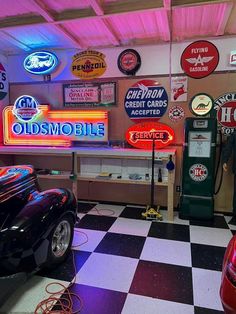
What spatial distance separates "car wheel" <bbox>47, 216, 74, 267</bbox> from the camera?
2.04 m

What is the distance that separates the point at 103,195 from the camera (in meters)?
4.06

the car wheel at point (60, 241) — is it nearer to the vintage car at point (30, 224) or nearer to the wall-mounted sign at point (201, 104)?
the vintage car at point (30, 224)

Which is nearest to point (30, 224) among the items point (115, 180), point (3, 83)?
point (115, 180)

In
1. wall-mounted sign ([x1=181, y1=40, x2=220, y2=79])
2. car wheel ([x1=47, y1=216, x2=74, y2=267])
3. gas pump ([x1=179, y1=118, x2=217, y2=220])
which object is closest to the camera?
car wheel ([x1=47, y1=216, x2=74, y2=267])

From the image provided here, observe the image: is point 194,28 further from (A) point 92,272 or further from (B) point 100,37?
(A) point 92,272

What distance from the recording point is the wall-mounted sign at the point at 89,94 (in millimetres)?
3818

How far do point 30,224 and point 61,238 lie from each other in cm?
58

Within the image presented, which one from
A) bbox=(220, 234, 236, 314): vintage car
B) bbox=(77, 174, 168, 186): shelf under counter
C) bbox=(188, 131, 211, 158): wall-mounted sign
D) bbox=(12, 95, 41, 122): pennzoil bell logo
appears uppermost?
bbox=(12, 95, 41, 122): pennzoil bell logo

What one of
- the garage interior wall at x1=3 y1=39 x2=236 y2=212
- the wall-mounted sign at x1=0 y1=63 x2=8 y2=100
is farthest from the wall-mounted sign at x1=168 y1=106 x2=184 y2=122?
the wall-mounted sign at x1=0 y1=63 x2=8 y2=100

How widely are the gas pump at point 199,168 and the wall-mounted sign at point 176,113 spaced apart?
1.13 ft

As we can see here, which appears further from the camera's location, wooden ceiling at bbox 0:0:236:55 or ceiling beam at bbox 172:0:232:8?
wooden ceiling at bbox 0:0:236:55

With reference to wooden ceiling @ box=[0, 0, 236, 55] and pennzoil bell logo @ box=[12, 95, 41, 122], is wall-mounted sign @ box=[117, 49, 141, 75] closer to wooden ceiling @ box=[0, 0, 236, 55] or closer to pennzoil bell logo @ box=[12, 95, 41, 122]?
wooden ceiling @ box=[0, 0, 236, 55]

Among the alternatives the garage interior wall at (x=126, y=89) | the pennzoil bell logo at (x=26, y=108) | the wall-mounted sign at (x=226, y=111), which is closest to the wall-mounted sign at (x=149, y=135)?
the garage interior wall at (x=126, y=89)

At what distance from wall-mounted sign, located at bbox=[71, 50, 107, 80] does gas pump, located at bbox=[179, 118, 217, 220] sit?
159 cm
